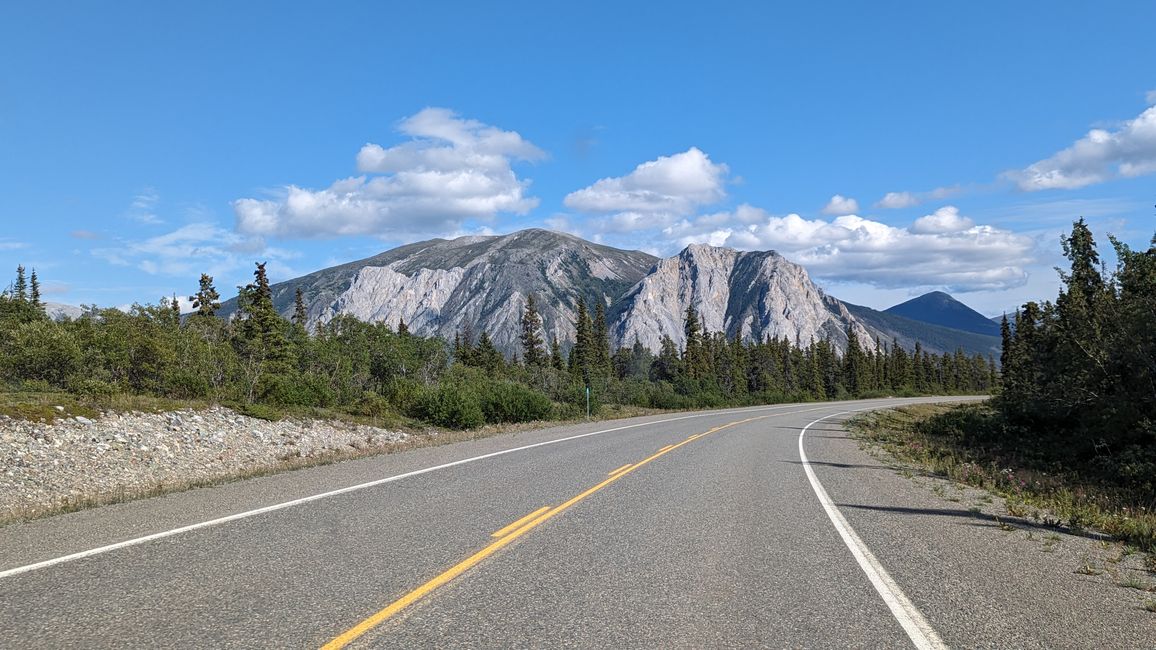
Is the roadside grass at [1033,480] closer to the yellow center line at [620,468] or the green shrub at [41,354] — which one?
the yellow center line at [620,468]

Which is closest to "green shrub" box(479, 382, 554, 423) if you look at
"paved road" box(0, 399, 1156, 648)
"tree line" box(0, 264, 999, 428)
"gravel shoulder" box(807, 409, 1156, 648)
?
"tree line" box(0, 264, 999, 428)

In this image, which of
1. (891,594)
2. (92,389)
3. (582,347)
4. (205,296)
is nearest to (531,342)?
(582,347)

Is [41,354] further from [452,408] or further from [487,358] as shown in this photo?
[487,358]

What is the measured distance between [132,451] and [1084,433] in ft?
99.1

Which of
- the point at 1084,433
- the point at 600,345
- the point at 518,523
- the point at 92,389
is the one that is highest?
the point at 600,345

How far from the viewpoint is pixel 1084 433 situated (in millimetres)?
23578

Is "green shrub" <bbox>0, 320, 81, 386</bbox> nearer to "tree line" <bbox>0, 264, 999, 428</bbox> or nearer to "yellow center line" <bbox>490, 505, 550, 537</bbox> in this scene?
"tree line" <bbox>0, 264, 999, 428</bbox>

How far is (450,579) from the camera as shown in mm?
5668

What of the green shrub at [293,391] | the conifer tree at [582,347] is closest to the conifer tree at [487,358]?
the conifer tree at [582,347]

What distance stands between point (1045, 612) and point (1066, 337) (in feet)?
90.9

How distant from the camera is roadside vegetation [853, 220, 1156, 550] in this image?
1170 centimetres

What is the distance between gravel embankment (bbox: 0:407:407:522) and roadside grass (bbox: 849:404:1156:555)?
44.4 ft

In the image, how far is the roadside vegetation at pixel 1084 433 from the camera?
11695mm

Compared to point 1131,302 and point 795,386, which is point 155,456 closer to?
point 1131,302
